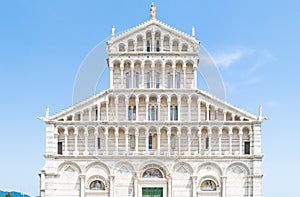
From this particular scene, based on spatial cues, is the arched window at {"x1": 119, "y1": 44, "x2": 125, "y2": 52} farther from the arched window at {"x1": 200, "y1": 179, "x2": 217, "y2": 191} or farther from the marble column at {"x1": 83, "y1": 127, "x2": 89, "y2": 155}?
the arched window at {"x1": 200, "y1": 179, "x2": 217, "y2": 191}

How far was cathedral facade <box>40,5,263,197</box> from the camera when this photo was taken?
112 feet

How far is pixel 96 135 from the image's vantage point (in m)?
34.6

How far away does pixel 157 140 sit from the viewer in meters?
34.6

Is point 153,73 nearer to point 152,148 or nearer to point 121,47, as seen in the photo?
point 121,47

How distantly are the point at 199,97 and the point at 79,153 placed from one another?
9.42 metres

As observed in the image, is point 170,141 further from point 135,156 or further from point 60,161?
point 60,161

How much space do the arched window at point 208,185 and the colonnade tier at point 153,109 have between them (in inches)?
173

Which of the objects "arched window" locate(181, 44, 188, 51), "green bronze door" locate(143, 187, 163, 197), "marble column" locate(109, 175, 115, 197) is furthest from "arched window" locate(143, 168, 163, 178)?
"arched window" locate(181, 44, 188, 51)

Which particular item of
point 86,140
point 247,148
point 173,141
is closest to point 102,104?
point 86,140

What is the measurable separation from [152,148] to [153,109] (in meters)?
2.82

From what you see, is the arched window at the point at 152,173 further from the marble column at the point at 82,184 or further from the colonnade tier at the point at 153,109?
the marble column at the point at 82,184

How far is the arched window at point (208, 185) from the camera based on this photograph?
3447 cm

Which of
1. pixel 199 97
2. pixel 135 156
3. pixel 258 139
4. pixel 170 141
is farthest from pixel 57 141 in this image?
pixel 258 139

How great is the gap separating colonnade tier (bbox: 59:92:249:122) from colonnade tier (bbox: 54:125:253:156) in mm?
782
